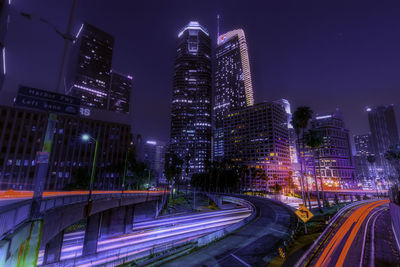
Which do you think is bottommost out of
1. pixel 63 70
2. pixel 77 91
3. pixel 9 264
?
pixel 9 264

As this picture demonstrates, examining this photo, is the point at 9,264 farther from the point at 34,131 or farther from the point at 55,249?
the point at 34,131

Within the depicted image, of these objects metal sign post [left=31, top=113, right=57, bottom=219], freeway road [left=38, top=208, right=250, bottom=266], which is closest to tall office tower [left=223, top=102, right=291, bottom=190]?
freeway road [left=38, top=208, right=250, bottom=266]

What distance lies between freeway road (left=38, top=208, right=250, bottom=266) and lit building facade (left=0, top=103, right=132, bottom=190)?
4971 centimetres

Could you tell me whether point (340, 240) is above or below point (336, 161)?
below

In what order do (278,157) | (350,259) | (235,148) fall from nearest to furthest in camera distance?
(350,259), (278,157), (235,148)

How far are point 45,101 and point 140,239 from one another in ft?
101

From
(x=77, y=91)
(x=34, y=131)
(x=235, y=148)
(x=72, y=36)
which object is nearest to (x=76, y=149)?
(x=34, y=131)

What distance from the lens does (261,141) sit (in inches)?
6107

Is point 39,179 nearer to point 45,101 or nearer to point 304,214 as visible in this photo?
point 45,101

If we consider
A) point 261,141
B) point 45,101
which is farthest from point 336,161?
point 45,101

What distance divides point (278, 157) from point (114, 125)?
127679 millimetres

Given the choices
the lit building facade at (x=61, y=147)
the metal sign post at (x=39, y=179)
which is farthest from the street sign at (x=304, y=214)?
the lit building facade at (x=61, y=147)

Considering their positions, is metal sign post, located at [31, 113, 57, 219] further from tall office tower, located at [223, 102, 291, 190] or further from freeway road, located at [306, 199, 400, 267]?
tall office tower, located at [223, 102, 291, 190]

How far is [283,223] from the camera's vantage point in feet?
94.7
